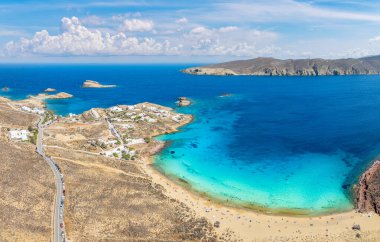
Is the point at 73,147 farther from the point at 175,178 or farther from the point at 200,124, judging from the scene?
the point at 200,124

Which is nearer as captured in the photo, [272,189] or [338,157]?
[272,189]

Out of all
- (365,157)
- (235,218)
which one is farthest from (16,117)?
(365,157)

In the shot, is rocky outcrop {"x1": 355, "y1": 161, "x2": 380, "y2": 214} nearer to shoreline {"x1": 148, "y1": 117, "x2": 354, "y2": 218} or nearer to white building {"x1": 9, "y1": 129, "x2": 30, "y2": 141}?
shoreline {"x1": 148, "y1": 117, "x2": 354, "y2": 218}

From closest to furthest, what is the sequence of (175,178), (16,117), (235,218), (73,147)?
(235,218)
(175,178)
(73,147)
(16,117)

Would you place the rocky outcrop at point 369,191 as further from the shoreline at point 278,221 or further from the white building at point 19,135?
the white building at point 19,135

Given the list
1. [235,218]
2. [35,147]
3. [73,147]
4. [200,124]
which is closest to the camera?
[235,218]

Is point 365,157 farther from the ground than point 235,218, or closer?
farther from the ground

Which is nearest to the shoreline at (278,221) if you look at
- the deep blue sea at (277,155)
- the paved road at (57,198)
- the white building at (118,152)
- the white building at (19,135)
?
the deep blue sea at (277,155)

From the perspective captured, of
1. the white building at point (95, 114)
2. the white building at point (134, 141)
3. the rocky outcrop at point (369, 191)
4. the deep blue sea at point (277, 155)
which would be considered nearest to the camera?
the rocky outcrop at point (369, 191)
